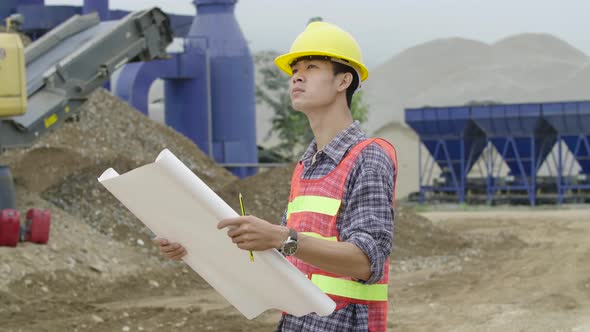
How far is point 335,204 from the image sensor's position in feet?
9.59

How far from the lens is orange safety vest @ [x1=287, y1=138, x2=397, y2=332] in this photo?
294 cm

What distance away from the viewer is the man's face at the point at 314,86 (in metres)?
3.08

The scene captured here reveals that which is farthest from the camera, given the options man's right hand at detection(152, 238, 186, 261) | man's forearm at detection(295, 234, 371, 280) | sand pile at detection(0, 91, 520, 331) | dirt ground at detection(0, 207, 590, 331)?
sand pile at detection(0, 91, 520, 331)

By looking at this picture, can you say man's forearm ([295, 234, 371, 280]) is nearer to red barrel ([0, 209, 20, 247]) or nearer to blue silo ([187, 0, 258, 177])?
red barrel ([0, 209, 20, 247])

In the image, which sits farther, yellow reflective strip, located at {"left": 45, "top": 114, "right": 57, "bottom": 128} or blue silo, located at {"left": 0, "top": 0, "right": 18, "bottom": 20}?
blue silo, located at {"left": 0, "top": 0, "right": 18, "bottom": 20}

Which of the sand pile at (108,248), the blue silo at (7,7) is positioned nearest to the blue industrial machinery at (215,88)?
the blue silo at (7,7)

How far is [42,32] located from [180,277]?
17.3 metres

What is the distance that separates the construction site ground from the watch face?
7.14 meters

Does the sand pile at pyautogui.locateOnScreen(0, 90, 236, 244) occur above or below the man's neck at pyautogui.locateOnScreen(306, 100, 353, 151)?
below

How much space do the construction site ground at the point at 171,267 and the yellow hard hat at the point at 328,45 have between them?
6801 mm

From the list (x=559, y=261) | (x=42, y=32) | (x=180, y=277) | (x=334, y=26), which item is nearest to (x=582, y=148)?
(x=42, y=32)

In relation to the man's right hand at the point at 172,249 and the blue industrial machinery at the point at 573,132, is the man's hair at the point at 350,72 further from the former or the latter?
the blue industrial machinery at the point at 573,132

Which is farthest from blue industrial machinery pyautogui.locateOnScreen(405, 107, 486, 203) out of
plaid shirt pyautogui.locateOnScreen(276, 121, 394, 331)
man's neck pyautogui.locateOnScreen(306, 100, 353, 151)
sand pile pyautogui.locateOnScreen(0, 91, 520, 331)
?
plaid shirt pyautogui.locateOnScreen(276, 121, 394, 331)

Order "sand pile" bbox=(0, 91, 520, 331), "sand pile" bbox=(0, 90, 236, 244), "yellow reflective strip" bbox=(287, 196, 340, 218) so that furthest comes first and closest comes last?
1. "sand pile" bbox=(0, 90, 236, 244)
2. "sand pile" bbox=(0, 91, 520, 331)
3. "yellow reflective strip" bbox=(287, 196, 340, 218)
